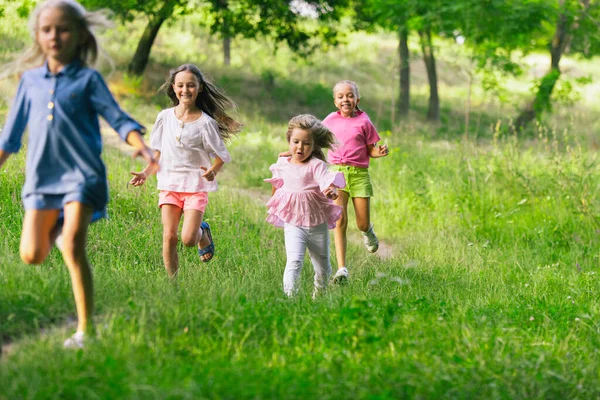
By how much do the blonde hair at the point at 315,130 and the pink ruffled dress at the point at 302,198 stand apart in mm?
171

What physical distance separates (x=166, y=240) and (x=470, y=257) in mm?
3339

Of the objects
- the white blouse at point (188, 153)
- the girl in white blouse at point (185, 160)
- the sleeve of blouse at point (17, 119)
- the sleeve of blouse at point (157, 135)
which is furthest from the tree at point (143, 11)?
the sleeve of blouse at point (17, 119)

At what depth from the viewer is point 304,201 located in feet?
19.9

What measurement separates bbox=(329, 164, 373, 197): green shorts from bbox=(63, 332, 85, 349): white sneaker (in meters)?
3.91

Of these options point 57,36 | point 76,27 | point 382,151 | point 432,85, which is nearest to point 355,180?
point 382,151

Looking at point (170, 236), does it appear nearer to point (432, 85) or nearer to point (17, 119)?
point (17, 119)

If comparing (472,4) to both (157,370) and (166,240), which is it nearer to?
(166,240)

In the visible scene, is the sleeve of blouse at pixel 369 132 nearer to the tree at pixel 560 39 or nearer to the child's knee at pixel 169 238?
the child's knee at pixel 169 238

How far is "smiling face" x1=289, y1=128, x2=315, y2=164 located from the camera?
6047 millimetres

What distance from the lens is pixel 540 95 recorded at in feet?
60.8

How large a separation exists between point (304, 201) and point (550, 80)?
45.6 feet

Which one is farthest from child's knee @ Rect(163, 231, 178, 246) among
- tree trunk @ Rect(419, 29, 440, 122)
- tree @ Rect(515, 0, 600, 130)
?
tree trunk @ Rect(419, 29, 440, 122)

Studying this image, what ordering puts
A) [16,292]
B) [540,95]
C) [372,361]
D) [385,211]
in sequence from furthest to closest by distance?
[540,95], [385,211], [16,292], [372,361]

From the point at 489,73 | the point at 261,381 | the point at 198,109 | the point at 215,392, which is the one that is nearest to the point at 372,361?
the point at 261,381
